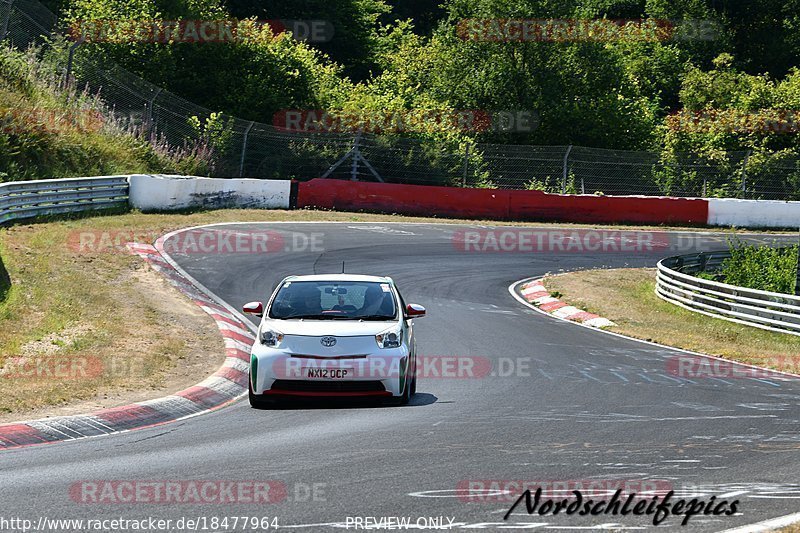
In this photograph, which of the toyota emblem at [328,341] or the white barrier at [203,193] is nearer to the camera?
the toyota emblem at [328,341]

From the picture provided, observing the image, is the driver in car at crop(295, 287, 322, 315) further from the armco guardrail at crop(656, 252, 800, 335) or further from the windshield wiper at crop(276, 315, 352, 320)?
the armco guardrail at crop(656, 252, 800, 335)

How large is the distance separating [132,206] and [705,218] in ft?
61.3

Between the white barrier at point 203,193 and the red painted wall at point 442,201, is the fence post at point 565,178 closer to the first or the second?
the red painted wall at point 442,201

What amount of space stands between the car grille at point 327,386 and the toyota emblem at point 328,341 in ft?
1.25

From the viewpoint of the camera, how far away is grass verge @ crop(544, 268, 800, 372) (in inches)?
717

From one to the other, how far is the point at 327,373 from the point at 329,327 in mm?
555

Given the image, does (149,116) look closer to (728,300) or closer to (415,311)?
(728,300)

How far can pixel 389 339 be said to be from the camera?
1120cm

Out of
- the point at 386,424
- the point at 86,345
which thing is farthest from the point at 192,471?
the point at 86,345

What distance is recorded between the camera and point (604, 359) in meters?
15.7

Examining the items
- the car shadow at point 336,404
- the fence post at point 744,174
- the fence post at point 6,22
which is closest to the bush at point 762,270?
the fence post at point 744,174

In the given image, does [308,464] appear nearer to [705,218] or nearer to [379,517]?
[379,517]

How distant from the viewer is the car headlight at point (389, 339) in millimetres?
11133

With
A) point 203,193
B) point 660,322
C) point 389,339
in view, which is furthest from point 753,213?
point 389,339
